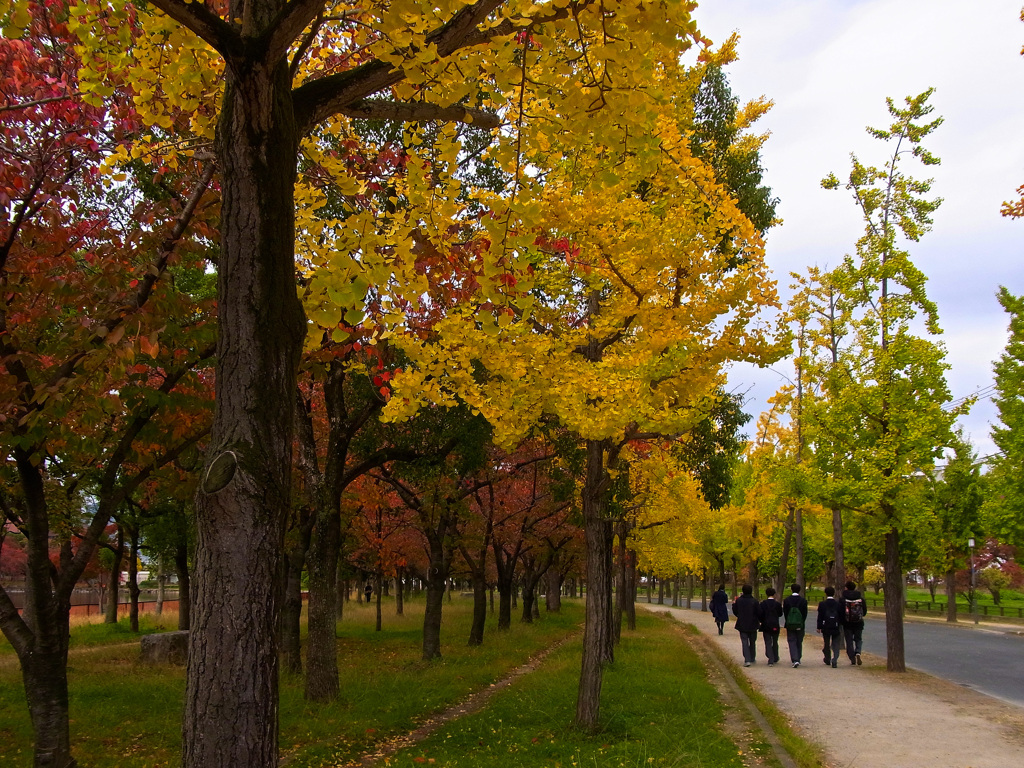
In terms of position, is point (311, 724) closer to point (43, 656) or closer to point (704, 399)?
point (43, 656)

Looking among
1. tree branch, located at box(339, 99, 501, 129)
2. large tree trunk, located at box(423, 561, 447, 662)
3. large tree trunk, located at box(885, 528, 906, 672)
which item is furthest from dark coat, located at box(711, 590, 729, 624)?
tree branch, located at box(339, 99, 501, 129)

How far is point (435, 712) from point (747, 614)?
25.9 feet

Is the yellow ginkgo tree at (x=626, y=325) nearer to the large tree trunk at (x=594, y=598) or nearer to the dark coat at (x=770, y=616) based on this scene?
the large tree trunk at (x=594, y=598)

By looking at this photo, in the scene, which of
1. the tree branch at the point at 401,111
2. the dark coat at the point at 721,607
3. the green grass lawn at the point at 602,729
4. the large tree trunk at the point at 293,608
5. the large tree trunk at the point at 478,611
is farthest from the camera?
the dark coat at the point at 721,607

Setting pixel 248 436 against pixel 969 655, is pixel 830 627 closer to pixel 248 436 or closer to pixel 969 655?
pixel 969 655

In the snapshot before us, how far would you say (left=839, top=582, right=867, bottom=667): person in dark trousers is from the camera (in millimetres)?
15312

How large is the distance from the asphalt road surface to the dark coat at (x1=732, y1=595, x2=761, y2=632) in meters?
2.56

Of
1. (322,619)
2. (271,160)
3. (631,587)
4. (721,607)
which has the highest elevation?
(271,160)

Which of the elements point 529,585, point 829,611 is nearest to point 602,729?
point 829,611

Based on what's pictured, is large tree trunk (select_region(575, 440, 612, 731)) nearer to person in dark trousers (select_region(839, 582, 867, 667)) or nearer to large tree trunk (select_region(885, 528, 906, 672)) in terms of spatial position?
large tree trunk (select_region(885, 528, 906, 672))

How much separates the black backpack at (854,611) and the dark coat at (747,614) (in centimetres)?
181

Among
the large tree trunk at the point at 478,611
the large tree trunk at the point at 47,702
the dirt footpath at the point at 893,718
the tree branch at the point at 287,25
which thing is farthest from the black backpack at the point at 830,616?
the tree branch at the point at 287,25

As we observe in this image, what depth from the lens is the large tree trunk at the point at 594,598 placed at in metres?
8.73

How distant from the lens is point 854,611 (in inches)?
606
